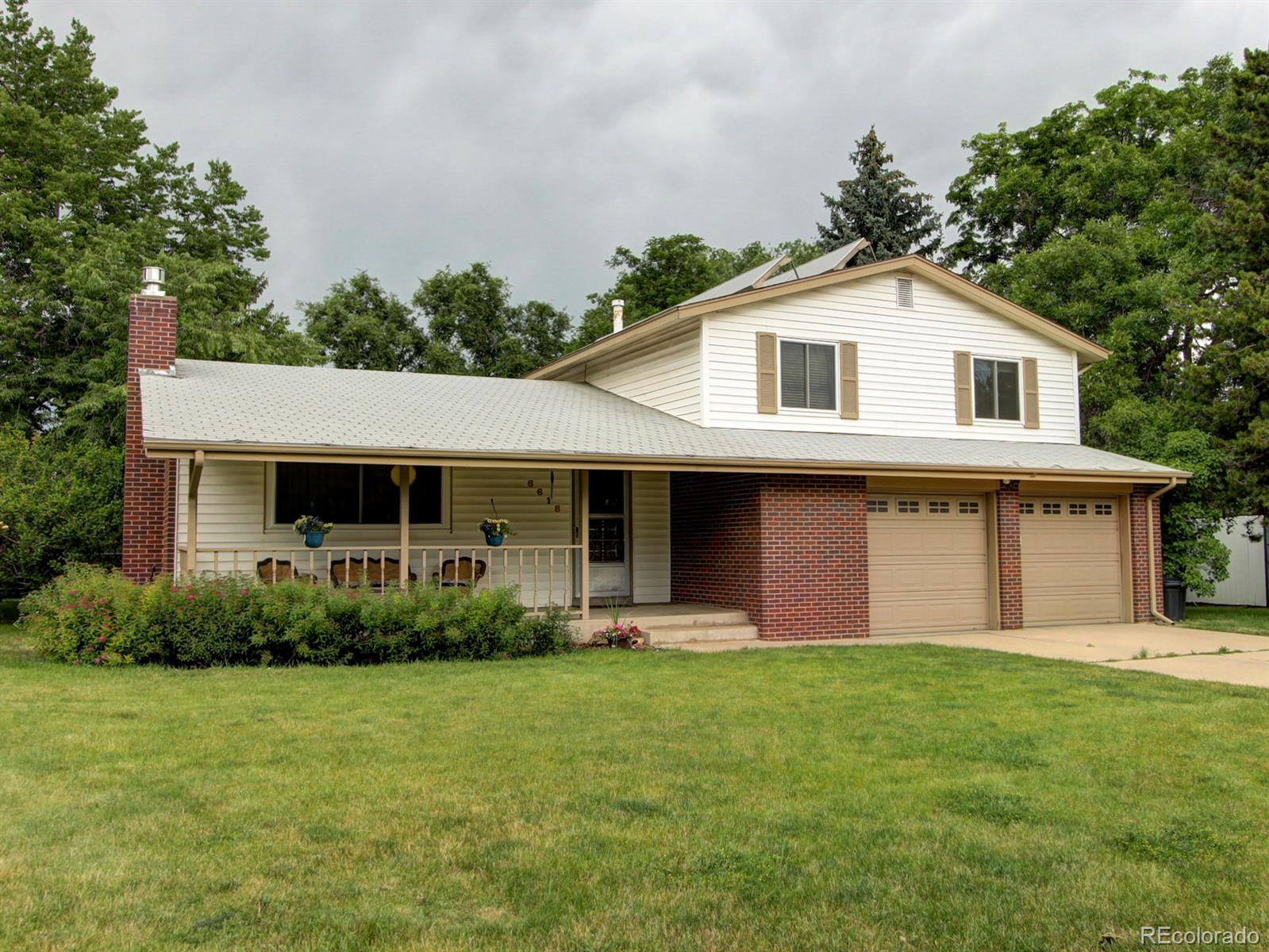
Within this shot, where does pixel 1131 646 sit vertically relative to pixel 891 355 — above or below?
below

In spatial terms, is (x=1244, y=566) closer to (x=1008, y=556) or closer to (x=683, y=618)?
(x=1008, y=556)

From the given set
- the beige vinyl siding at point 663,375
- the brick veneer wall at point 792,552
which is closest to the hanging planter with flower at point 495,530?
the brick veneer wall at point 792,552

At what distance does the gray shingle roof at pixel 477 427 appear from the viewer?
1161cm

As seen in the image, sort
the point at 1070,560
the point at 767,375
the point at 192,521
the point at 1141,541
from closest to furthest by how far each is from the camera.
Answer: the point at 192,521
the point at 767,375
the point at 1070,560
the point at 1141,541

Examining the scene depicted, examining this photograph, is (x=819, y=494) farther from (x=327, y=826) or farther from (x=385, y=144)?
(x=385, y=144)

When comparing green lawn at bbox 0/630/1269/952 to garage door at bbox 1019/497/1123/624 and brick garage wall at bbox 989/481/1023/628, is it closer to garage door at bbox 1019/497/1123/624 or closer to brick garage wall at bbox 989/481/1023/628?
brick garage wall at bbox 989/481/1023/628

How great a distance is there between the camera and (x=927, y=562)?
15195 mm

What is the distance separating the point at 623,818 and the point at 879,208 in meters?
32.7

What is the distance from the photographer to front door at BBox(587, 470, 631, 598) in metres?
15.4

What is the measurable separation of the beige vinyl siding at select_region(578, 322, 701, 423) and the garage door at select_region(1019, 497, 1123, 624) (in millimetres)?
5683

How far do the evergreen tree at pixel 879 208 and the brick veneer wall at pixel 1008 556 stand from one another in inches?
804

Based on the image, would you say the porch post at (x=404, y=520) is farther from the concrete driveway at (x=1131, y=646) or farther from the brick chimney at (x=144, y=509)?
the concrete driveway at (x=1131, y=646)

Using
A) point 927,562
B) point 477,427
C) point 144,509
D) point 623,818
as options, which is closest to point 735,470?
point 477,427

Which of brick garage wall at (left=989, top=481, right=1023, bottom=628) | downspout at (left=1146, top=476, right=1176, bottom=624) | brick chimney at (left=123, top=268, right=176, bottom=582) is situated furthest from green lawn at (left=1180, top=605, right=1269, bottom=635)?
brick chimney at (left=123, top=268, right=176, bottom=582)
